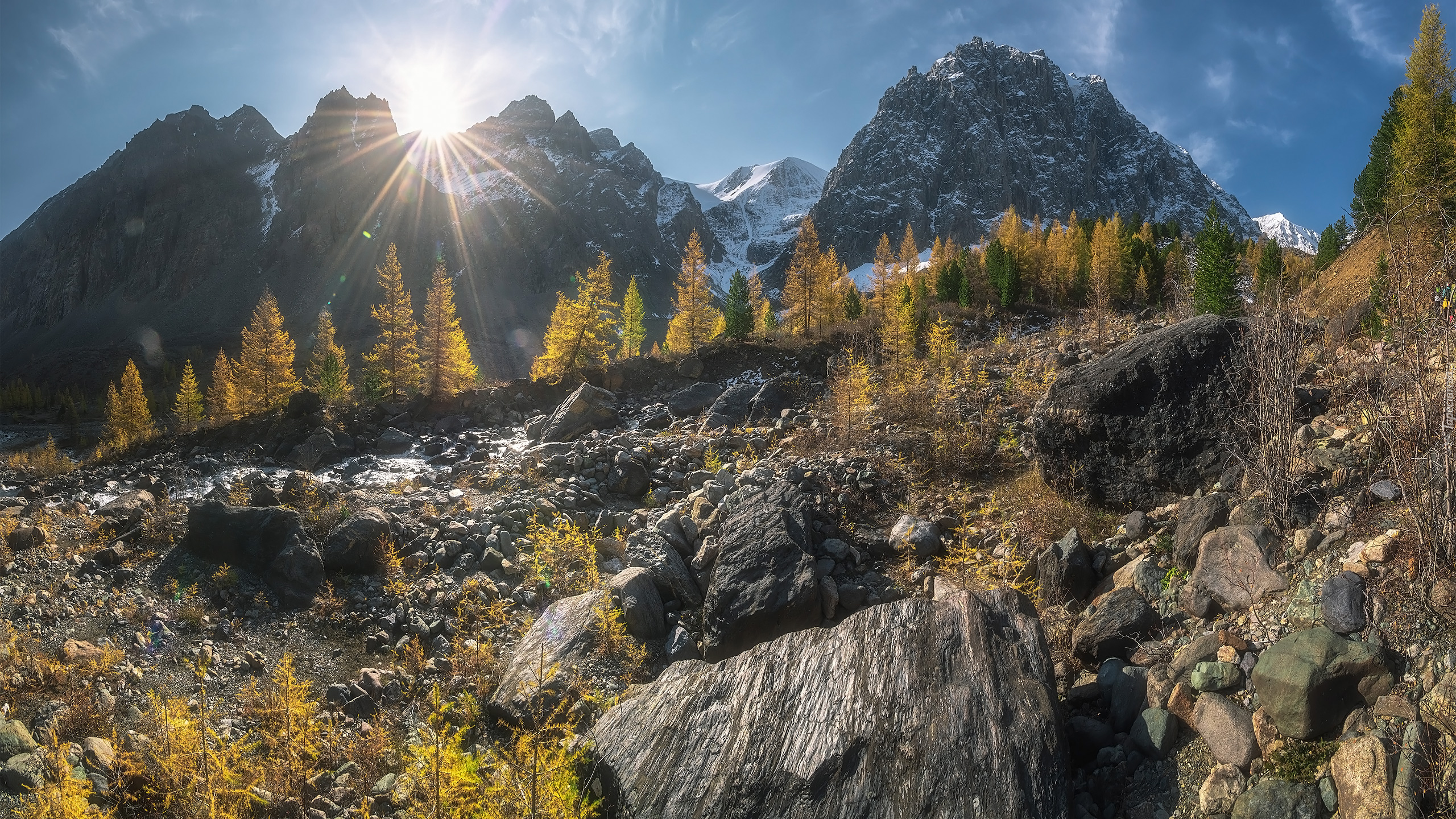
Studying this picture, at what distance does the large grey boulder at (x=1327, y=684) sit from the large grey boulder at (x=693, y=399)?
1853 cm

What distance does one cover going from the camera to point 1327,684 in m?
3.74

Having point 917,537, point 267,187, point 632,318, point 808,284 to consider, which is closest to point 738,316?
point 808,284

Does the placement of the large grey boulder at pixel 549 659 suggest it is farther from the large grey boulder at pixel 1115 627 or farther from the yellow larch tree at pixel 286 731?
the large grey boulder at pixel 1115 627

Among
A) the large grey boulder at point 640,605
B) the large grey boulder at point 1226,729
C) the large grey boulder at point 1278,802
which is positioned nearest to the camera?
the large grey boulder at point 1278,802

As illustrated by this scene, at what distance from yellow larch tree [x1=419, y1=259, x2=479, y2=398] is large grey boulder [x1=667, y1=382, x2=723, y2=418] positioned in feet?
40.4

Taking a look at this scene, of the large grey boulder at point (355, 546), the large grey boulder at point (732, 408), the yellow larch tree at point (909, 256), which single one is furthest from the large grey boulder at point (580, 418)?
the yellow larch tree at point (909, 256)

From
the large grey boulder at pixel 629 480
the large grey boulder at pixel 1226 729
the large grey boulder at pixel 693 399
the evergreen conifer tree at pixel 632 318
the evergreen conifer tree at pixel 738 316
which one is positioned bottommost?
the large grey boulder at pixel 1226 729

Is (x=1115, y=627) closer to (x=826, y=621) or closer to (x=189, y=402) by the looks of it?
(x=826, y=621)

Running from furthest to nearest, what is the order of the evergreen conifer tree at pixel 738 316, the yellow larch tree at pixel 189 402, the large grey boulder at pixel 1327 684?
1. the yellow larch tree at pixel 189 402
2. the evergreen conifer tree at pixel 738 316
3. the large grey boulder at pixel 1327 684

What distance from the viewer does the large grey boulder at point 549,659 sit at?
21.1 ft

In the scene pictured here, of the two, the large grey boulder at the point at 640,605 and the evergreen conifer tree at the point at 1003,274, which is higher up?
the evergreen conifer tree at the point at 1003,274

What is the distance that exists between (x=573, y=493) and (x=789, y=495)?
18.6 feet

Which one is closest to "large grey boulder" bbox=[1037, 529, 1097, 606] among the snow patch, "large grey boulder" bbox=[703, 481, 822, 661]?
"large grey boulder" bbox=[703, 481, 822, 661]

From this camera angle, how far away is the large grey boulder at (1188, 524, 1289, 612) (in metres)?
5.01
